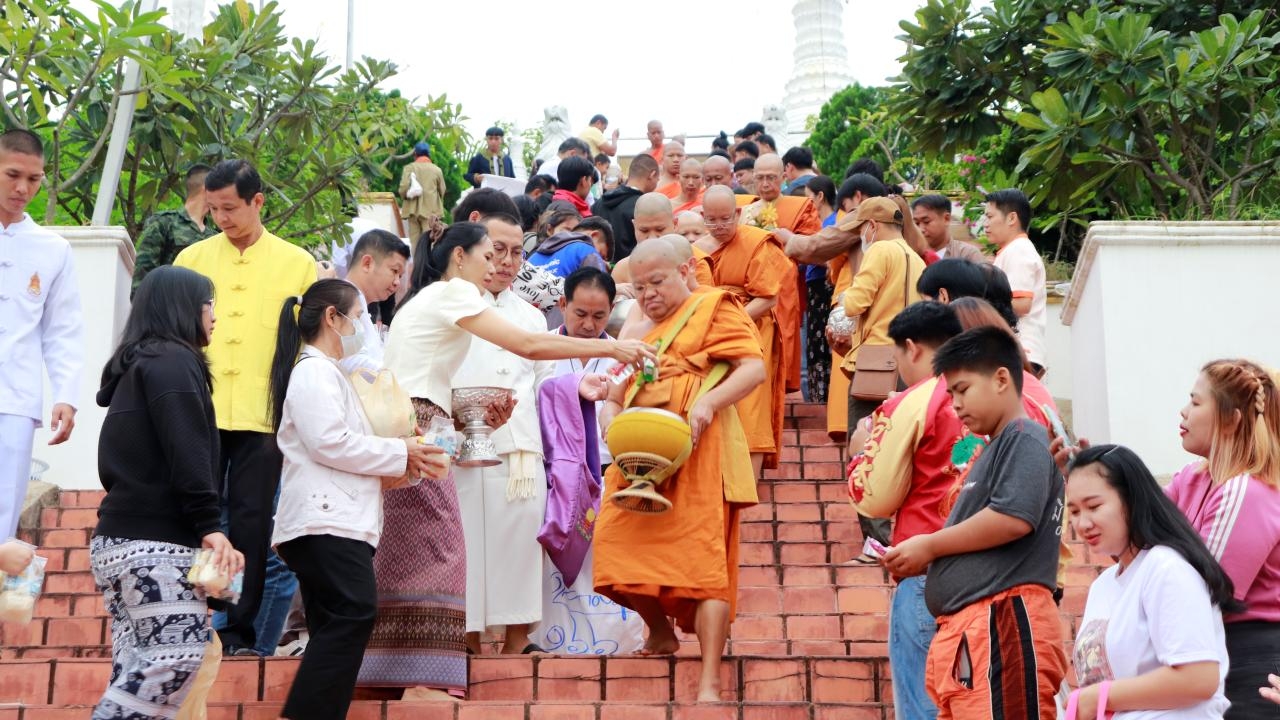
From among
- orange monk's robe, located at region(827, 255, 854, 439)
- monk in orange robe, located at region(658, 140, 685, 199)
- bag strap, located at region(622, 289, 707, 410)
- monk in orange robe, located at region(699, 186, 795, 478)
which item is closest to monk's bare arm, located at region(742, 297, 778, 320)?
monk in orange robe, located at region(699, 186, 795, 478)

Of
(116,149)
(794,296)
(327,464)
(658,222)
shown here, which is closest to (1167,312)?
(794,296)

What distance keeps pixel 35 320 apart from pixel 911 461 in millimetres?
3308

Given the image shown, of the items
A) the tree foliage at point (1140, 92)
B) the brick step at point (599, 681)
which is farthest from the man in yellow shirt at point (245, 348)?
the tree foliage at point (1140, 92)

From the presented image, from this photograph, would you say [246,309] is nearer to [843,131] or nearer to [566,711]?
[566,711]

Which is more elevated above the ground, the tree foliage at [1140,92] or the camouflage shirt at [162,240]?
the tree foliage at [1140,92]

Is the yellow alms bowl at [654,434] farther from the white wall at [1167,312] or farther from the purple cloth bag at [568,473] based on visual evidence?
the white wall at [1167,312]

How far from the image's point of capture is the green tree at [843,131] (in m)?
20.3

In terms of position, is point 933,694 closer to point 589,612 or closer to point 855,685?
point 855,685

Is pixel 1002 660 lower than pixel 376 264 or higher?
lower

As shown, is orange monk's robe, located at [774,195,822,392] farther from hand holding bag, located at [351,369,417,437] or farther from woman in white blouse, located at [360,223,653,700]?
hand holding bag, located at [351,369,417,437]

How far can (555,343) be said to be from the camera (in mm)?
6410

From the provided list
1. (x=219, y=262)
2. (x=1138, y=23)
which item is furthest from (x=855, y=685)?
(x=1138, y=23)

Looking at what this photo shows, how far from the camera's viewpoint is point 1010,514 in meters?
4.68

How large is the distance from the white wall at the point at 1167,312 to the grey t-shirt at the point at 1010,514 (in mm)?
3901
